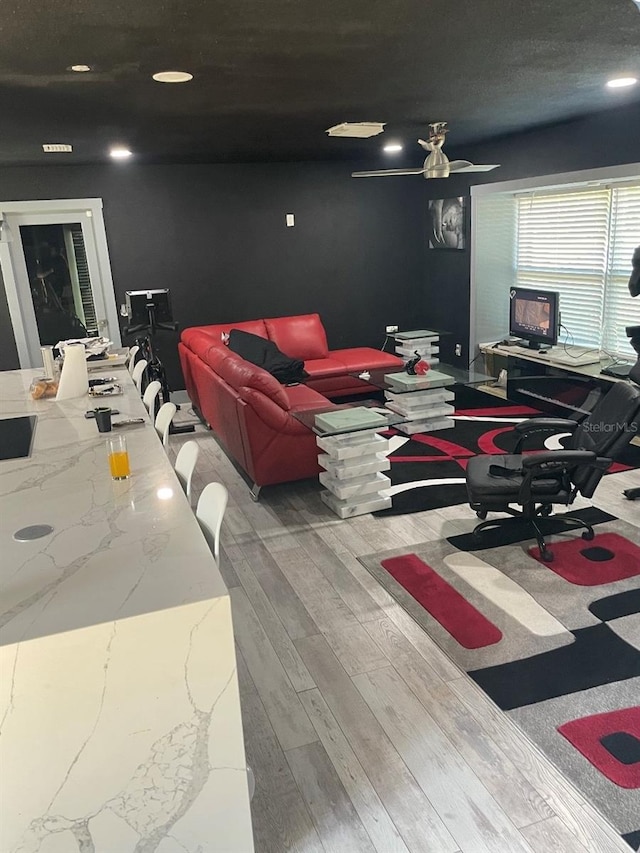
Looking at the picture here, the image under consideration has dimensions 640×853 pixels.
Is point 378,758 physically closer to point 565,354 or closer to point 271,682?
point 271,682

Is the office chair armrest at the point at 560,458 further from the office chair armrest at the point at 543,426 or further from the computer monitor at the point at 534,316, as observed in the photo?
the computer monitor at the point at 534,316

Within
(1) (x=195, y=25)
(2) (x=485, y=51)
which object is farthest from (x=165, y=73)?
(2) (x=485, y=51)

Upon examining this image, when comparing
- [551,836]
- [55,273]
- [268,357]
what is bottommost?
[551,836]

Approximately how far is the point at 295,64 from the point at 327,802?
9.40 feet

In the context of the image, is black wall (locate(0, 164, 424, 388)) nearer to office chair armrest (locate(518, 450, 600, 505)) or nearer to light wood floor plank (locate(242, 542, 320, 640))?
light wood floor plank (locate(242, 542, 320, 640))

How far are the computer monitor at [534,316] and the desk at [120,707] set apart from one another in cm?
499

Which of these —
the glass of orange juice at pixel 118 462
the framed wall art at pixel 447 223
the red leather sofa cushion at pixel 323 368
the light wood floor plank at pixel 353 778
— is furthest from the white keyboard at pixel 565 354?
the glass of orange juice at pixel 118 462

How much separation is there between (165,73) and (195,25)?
2.37 feet

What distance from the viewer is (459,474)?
4.77 m

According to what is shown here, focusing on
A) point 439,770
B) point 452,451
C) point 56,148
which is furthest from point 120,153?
point 439,770

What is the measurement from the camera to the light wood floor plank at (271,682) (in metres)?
2.42

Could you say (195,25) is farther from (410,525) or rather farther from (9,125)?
(410,525)

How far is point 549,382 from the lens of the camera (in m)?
6.05

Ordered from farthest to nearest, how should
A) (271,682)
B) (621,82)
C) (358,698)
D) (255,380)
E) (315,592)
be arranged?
1. (255,380)
2. (621,82)
3. (315,592)
4. (271,682)
5. (358,698)
